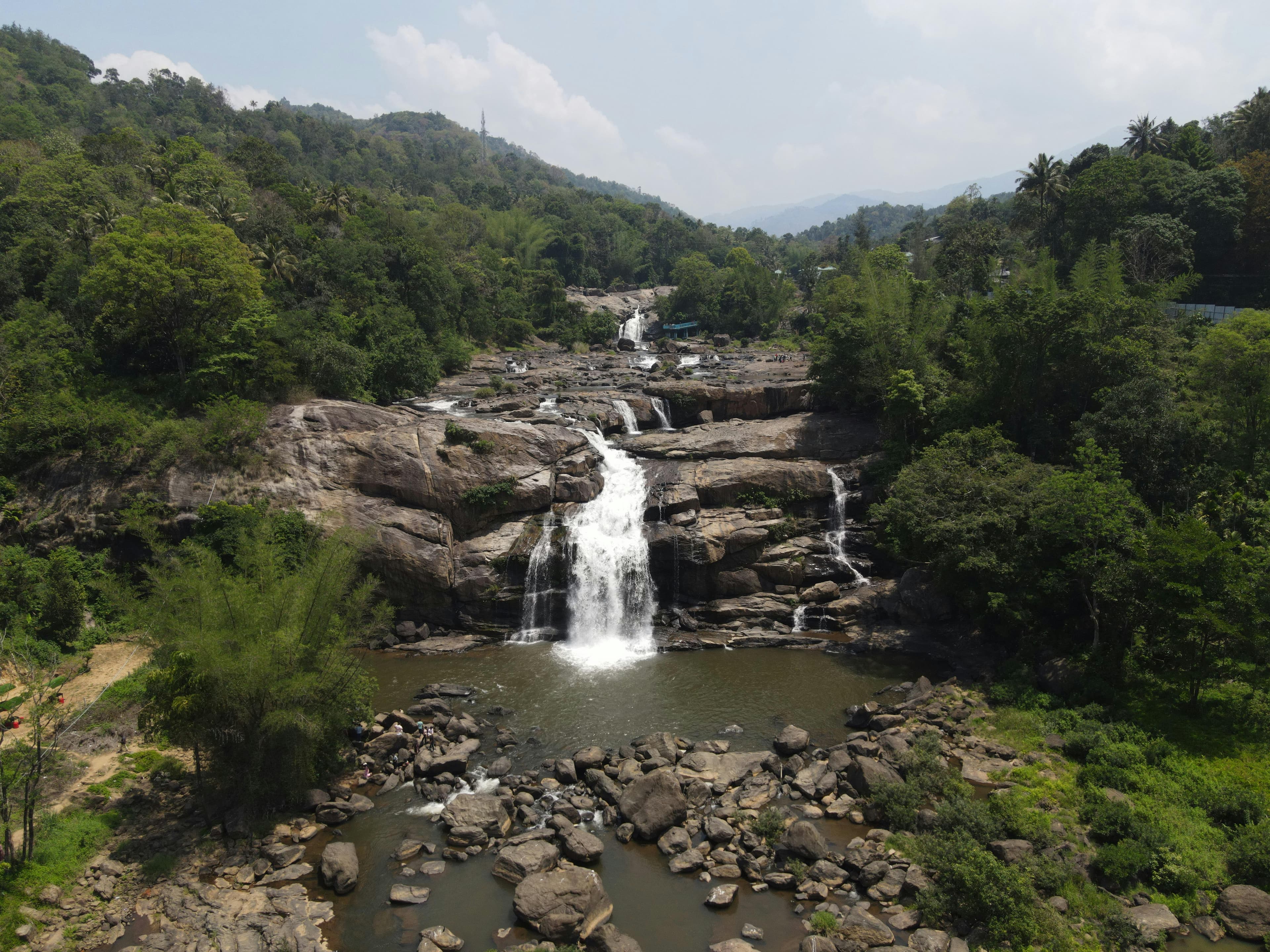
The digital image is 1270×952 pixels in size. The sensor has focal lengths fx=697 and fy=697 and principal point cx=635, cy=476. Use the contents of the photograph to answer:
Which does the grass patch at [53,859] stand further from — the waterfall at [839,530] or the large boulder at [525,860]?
the waterfall at [839,530]

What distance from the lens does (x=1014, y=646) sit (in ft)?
69.6

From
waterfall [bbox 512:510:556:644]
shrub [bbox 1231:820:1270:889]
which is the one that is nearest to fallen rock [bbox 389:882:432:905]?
waterfall [bbox 512:510:556:644]

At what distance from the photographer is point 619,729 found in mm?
18875

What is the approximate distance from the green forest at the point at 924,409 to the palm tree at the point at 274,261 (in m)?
0.17

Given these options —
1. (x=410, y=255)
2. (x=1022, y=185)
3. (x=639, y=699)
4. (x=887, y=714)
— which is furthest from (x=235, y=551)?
(x=1022, y=185)

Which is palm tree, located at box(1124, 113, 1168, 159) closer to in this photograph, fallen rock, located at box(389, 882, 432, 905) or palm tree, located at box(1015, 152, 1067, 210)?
palm tree, located at box(1015, 152, 1067, 210)

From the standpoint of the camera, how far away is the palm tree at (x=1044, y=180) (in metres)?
44.4

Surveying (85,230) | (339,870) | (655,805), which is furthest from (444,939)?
(85,230)

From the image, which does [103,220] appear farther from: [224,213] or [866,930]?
[866,930]

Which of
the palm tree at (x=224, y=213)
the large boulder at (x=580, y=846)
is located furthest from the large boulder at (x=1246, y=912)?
the palm tree at (x=224, y=213)

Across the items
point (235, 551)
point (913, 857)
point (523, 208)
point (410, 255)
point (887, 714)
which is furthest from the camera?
point (523, 208)

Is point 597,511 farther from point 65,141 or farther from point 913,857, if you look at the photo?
point 65,141

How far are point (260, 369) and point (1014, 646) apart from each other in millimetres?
29093

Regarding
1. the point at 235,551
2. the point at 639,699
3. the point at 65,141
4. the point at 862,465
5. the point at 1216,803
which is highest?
the point at 65,141
